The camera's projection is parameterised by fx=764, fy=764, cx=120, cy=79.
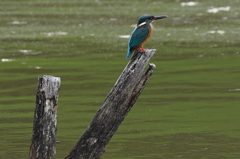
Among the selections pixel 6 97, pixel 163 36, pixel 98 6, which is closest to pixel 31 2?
pixel 98 6

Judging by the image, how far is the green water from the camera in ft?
31.0

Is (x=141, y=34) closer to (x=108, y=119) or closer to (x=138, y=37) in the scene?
(x=138, y=37)

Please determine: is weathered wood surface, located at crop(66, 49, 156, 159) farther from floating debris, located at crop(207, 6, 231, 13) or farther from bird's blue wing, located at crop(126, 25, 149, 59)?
floating debris, located at crop(207, 6, 231, 13)

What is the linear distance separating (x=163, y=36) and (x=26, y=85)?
727cm

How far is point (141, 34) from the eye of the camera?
8.79 metres

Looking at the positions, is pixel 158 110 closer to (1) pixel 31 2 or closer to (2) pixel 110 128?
(2) pixel 110 128

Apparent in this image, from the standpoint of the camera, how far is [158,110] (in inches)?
446

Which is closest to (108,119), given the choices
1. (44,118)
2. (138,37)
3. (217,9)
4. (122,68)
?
(44,118)

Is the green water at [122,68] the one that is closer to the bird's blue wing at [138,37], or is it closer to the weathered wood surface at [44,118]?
the bird's blue wing at [138,37]

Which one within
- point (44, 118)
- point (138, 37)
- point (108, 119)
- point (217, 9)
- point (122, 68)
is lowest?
point (217, 9)

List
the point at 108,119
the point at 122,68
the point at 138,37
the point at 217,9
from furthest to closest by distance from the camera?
the point at 217,9 → the point at 122,68 → the point at 138,37 → the point at 108,119

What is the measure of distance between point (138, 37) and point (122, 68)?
22.4 feet

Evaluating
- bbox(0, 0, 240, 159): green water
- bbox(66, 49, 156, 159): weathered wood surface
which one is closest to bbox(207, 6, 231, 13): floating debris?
bbox(0, 0, 240, 159): green water

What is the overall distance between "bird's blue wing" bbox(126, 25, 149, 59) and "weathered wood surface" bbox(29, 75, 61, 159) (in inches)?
60.2
